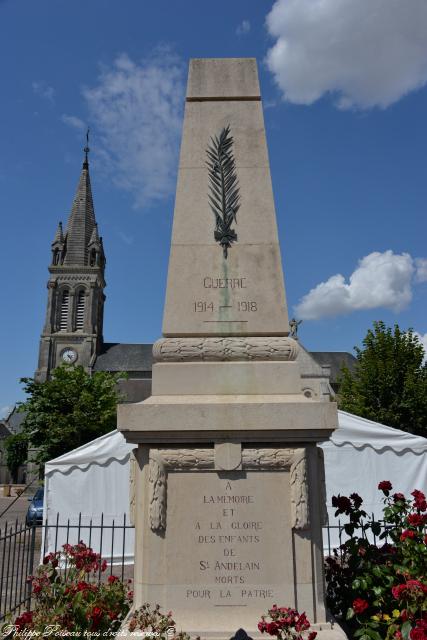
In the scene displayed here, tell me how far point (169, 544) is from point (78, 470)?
8.44 m

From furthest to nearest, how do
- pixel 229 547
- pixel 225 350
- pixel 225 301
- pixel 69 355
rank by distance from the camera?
pixel 69 355 < pixel 225 301 < pixel 225 350 < pixel 229 547

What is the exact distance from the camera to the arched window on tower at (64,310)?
6706cm

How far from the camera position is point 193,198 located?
528 centimetres

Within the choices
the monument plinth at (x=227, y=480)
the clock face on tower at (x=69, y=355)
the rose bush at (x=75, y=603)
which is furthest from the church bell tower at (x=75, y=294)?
the monument plinth at (x=227, y=480)

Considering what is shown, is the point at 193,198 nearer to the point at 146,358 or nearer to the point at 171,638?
the point at 171,638

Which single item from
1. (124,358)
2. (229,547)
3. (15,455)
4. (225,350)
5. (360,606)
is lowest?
(360,606)

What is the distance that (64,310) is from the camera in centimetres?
6756

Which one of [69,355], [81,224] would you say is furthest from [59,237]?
[69,355]

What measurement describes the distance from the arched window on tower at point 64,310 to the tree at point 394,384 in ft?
162

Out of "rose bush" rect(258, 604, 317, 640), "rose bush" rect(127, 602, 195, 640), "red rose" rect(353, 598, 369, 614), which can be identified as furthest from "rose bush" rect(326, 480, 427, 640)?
"rose bush" rect(127, 602, 195, 640)

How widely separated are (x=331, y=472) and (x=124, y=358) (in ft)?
203

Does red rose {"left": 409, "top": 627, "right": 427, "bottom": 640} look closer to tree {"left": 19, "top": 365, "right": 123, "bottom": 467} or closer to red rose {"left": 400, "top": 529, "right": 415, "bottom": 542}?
red rose {"left": 400, "top": 529, "right": 415, "bottom": 542}

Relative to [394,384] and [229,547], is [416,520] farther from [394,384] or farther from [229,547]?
[394,384]

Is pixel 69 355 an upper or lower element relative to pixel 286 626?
upper
